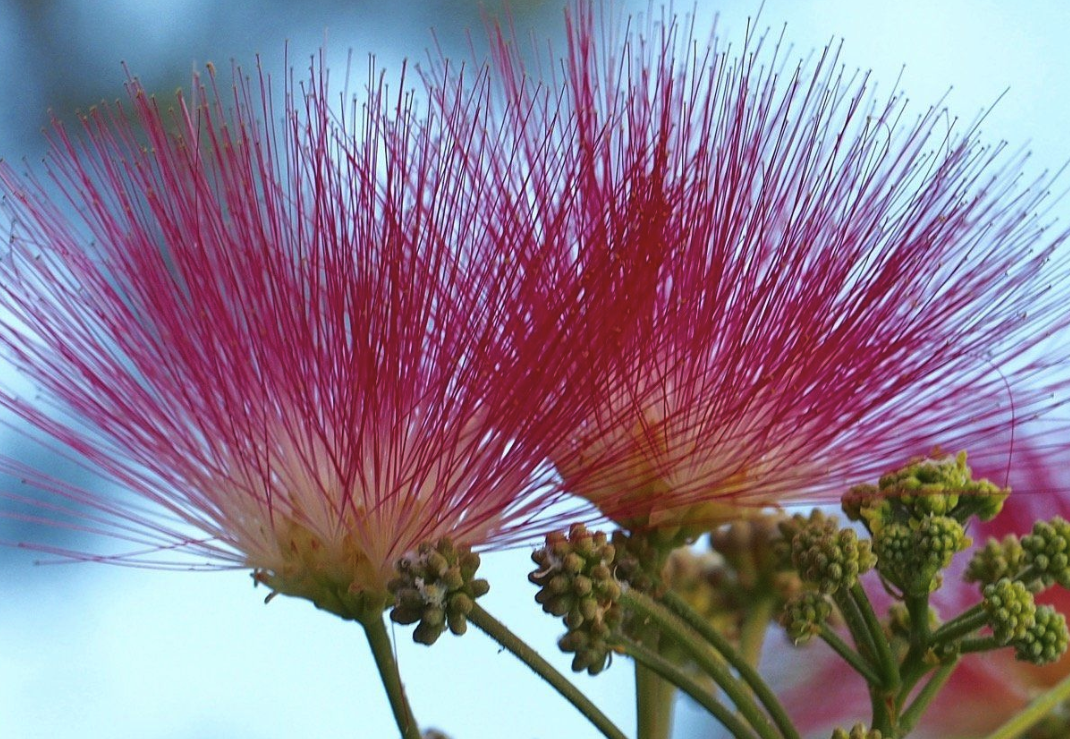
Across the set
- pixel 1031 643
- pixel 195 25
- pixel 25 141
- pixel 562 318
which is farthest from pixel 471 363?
pixel 195 25

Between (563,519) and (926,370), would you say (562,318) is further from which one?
(926,370)

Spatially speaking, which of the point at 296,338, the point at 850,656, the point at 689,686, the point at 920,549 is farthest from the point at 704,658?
the point at 296,338

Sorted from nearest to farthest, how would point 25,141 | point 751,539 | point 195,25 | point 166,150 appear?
1. point 166,150
2. point 751,539
3. point 25,141
4. point 195,25

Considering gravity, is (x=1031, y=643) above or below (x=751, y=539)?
below

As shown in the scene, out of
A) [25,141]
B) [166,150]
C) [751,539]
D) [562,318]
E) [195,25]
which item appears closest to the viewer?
[562,318]

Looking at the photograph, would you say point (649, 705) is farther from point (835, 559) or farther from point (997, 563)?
point (997, 563)

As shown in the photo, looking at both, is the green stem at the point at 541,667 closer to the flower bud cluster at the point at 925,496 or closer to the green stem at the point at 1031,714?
the flower bud cluster at the point at 925,496
